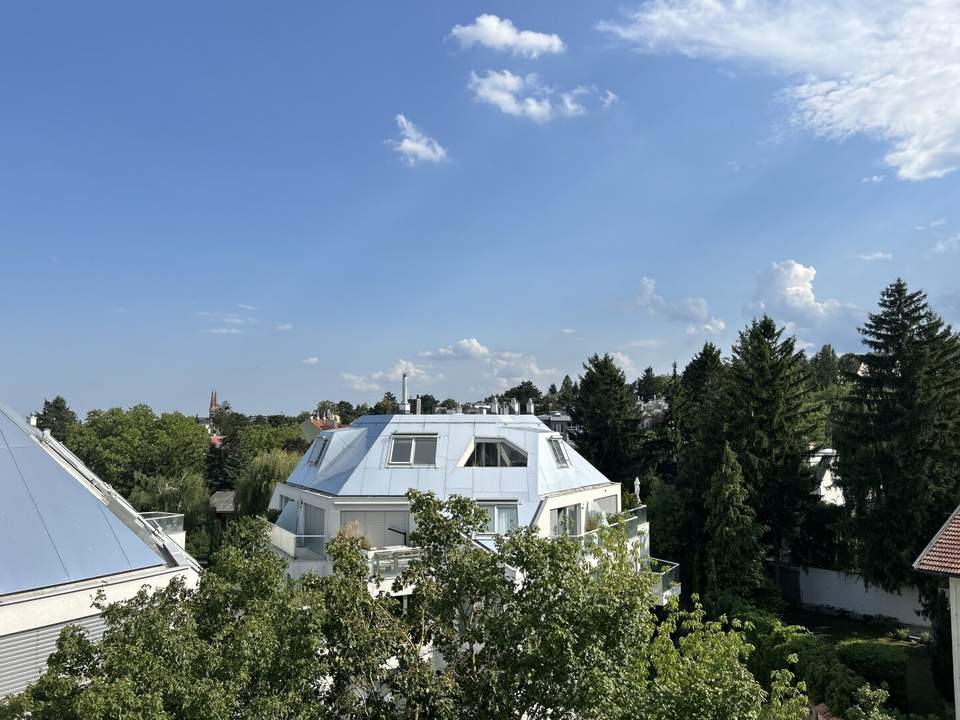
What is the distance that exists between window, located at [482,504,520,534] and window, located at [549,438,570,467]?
4815 mm

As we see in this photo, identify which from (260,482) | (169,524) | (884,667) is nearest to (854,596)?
(884,667)

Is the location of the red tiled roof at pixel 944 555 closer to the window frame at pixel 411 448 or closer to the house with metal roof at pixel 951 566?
the house with metal roof at pixel 951 566

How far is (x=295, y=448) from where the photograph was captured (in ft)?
229

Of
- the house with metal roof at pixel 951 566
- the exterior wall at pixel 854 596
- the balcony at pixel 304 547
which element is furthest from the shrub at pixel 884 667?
the balcony at pixel 304 547

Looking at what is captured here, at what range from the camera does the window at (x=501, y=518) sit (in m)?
22.1

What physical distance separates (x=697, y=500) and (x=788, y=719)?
76.5 ft

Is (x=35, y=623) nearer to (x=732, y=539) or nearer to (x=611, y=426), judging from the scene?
(x=732, y=539)

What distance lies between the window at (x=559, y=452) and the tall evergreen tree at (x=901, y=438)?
1304 centimetres

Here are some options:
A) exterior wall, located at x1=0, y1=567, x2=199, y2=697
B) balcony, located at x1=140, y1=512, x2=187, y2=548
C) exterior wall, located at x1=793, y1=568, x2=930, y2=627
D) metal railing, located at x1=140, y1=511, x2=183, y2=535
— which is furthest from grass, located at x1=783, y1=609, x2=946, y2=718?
metal railing, located at x1=140, y1=511, x2=183, y2=535

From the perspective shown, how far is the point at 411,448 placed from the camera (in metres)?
25.8

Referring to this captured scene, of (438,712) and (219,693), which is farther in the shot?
(438,712)

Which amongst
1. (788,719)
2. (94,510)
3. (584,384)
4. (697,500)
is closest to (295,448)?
(584,384)

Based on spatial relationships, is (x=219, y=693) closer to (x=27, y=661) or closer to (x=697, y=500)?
(x=27, y=661)

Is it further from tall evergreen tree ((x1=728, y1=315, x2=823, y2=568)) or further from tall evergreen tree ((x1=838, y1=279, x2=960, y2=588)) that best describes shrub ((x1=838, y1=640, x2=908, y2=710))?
tall evergreen tree ((x1=728, y1=315, x2=823, y2=568))
